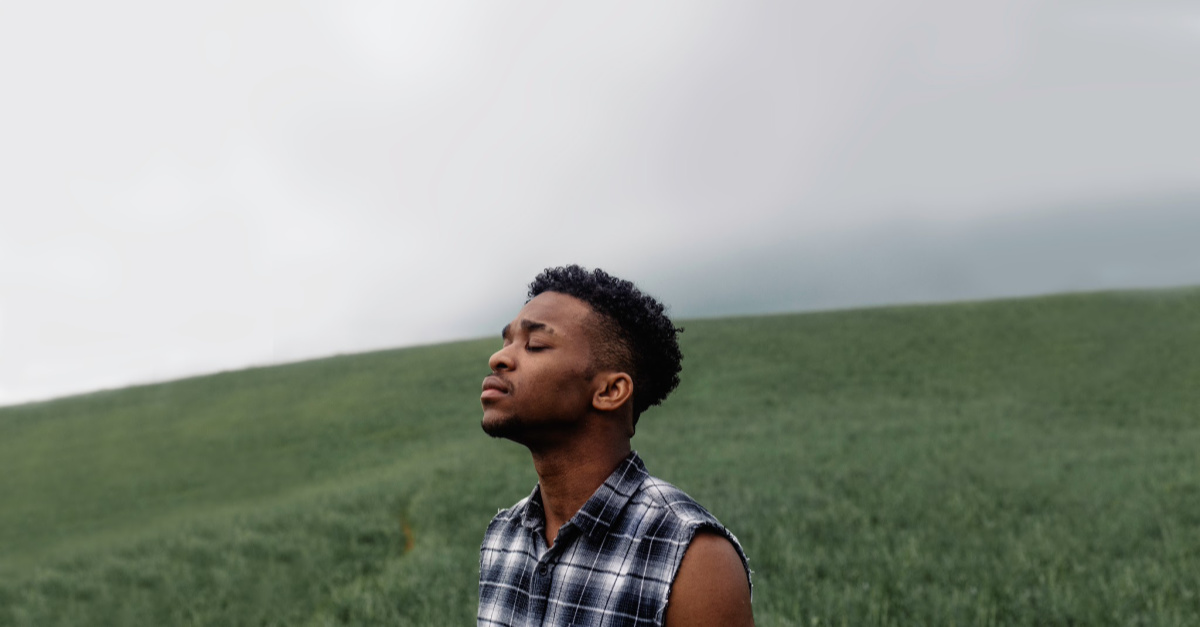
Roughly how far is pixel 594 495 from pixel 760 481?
11278 mm

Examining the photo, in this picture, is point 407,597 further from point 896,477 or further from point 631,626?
point 896,477

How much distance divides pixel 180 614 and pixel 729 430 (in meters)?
13.9

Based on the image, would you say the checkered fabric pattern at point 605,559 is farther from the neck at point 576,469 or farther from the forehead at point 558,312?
the forehead at point 558,312

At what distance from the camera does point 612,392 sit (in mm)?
2037

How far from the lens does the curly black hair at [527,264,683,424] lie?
214 cm

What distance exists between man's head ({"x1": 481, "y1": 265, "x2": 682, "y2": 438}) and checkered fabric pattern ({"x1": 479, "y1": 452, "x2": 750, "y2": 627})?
0.22 metres

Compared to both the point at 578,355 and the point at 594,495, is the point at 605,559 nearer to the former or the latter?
the point at 594,495

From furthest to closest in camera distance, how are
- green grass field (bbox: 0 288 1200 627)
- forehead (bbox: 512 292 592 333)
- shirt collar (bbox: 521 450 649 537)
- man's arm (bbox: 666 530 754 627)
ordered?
green grass field (bbox: 0 288 1200 627)
forehead (bbox: 512 292 592 333)
shirt collar (bbox: 521 450 649 537)
man's arm (bbox: 666 530 754 627)

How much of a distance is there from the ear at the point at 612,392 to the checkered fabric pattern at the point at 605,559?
0.53ft

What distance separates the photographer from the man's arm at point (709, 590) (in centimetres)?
172

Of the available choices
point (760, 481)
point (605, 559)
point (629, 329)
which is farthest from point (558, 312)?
point (760, 481)

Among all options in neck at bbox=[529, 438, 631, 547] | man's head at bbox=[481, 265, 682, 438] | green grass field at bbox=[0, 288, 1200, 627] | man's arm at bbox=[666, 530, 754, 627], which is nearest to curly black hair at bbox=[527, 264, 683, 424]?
man's head at bbox=[481, 265, 682, 438]

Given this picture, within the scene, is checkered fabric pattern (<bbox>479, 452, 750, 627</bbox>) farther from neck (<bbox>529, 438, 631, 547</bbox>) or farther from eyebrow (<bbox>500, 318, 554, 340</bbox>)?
eyebrow (<bbox>500, 318, 554, 340</bbox>)

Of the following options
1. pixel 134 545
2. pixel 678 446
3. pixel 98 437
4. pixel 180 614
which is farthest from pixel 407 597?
pixel 98 437
